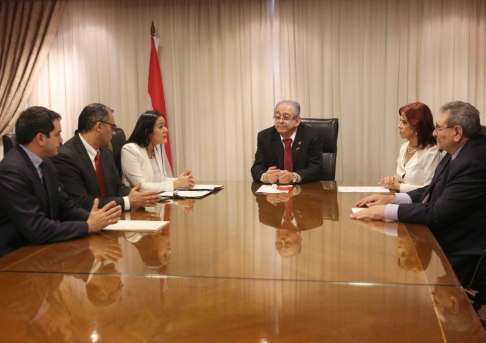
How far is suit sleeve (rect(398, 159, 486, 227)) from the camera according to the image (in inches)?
92.0

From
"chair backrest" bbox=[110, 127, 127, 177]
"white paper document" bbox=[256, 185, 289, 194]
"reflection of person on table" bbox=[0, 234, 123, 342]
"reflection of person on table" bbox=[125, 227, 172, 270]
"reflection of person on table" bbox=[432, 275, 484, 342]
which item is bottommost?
"reflection of person on table" bbox=[432, 275, 484, 342]

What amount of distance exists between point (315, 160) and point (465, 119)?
1.74m

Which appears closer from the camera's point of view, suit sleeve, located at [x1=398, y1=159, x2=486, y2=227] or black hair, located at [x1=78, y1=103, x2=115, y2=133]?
suit sleeve, located at [x1=398, y1=159, x2=486, y2=227]

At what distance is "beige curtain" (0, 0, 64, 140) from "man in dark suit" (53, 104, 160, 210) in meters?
3.35

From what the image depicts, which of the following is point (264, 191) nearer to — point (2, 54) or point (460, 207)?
point (460, 207)

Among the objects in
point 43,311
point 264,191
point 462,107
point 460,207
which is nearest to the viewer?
point 43,311

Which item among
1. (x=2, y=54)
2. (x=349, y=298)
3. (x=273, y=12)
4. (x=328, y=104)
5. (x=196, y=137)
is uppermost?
(x=273, y=12)

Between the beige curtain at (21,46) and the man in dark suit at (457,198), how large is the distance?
4885 millimetres

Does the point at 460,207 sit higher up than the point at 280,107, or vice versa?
the point at 280,107

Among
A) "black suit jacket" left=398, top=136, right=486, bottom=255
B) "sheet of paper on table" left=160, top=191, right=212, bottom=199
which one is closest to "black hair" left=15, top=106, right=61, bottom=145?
"sheet of paper on table" left=160, top=191, right=212, bottom=199

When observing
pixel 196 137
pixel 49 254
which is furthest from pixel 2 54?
pixel 49 254

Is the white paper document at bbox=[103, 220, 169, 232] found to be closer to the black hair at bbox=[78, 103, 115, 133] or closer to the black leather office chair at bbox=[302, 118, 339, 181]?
the black hair at bbox=[78, 103, 115, 133]

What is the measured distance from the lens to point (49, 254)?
6.23 ft

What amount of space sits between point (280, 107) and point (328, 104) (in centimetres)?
169
